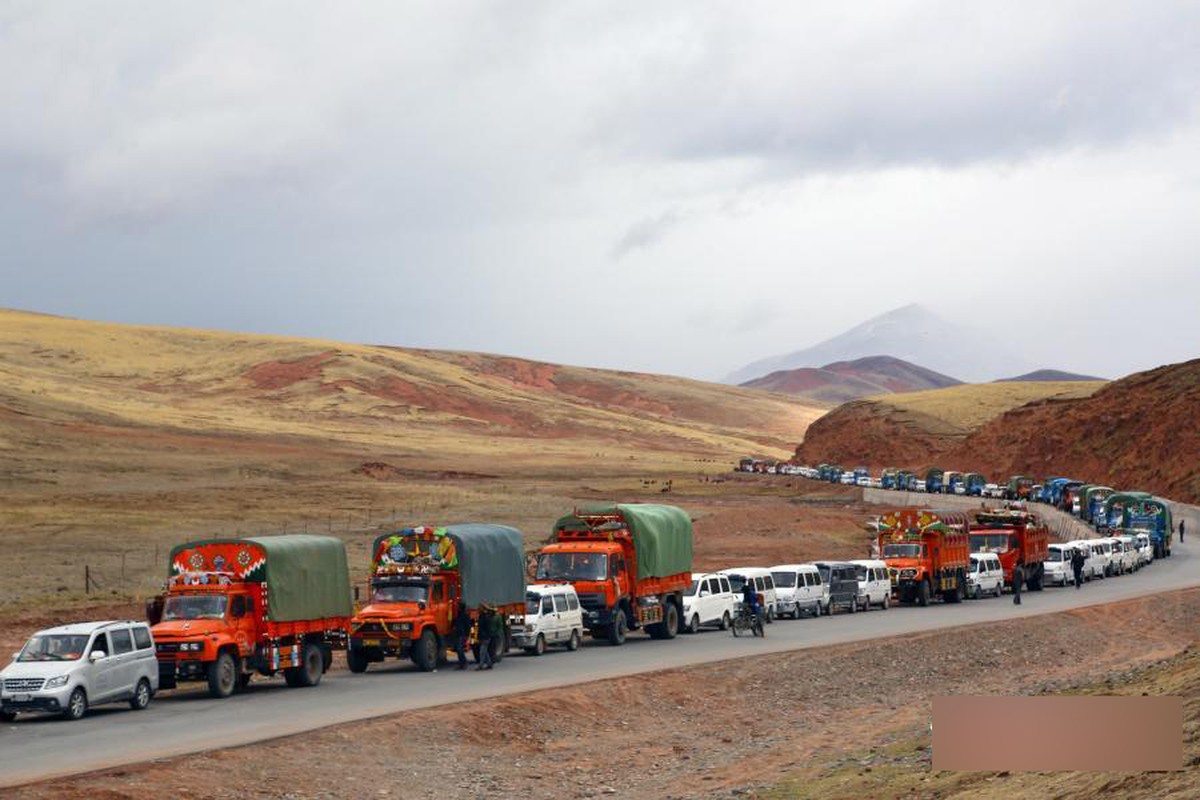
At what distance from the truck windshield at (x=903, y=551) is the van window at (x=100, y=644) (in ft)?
111

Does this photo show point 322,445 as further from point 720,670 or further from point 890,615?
point 720,670

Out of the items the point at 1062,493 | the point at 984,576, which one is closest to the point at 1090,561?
the point at 984,576

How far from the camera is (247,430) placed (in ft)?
537

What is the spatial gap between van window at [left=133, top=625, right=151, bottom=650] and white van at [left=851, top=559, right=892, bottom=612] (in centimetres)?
2912

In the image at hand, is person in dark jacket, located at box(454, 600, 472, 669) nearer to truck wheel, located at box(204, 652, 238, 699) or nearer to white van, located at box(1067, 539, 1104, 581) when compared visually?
truck wheel, located at box(204, 652, 238, 699)

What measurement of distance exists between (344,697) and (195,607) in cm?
368

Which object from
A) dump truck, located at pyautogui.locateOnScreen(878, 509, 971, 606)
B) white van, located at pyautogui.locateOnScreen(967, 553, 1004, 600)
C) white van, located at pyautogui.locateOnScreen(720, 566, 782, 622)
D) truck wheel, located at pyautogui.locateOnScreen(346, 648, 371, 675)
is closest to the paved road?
truck wheel, located at pyautogui.locateOnScreen(346, 648, 371, 675)

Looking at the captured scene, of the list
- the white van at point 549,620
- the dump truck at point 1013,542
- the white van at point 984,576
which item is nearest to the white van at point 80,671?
the white van at point 549,620

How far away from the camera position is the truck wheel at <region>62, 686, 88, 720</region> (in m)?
29.1

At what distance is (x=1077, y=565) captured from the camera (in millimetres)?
64500

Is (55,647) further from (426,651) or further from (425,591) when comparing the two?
(425,591)

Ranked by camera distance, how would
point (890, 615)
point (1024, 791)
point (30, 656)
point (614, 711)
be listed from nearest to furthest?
point (1024, 791) → point (30, 656) → point (614, 711) → point (890, 615)

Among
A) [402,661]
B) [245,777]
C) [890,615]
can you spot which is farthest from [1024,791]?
[890,615]

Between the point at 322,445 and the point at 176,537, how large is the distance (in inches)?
3478
